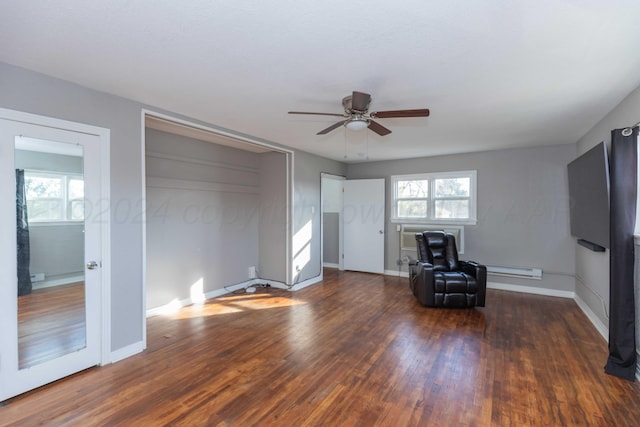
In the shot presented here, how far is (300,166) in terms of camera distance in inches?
211

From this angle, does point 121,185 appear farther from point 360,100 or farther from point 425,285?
point 425,285

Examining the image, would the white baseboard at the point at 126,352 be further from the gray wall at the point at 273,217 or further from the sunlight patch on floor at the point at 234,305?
the gray wall at the point at 273,217

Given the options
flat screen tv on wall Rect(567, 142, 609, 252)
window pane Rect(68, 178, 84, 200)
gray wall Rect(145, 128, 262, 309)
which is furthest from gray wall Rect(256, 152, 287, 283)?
flat screen tv on wall Rect(567, 142, 609, 252)

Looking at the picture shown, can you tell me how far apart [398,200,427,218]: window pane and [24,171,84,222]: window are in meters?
5.25

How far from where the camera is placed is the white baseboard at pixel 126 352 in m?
2.77

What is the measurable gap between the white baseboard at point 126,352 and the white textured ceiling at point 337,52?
2354 mm

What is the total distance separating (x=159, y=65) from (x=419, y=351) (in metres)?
3.33

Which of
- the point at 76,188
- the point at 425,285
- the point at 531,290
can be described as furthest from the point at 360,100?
the point at 531,290

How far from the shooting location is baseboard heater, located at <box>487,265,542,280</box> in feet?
16.5

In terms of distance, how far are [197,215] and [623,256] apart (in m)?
4.87

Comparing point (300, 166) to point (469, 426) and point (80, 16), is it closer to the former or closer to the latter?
point (80, 16)

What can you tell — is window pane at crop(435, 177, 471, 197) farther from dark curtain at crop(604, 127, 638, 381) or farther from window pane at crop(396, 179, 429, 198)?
dark curtain at crop(604, 127, 638, 381)

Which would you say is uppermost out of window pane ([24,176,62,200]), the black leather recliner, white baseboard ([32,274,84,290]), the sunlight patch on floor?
window pane ([24,176,62,200])

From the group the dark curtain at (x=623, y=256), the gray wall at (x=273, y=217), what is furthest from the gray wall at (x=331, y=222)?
the dark curtain at (x=623, y=256)
